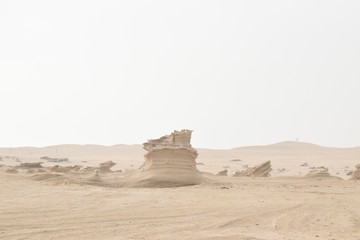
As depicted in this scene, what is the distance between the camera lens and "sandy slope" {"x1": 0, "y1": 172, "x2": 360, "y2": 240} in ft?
18.9

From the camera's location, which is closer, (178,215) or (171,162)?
(178,215)

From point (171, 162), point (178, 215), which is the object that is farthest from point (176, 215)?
point (171, 162)

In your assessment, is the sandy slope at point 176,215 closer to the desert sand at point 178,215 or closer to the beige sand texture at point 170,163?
the desert sand at point 178,215

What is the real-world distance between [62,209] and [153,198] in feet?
7.02

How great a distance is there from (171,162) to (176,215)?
685 cm

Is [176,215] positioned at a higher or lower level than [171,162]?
lower

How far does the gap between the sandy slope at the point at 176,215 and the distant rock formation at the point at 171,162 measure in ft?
9.62

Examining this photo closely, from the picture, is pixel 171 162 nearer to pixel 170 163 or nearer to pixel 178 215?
pixel 170 163

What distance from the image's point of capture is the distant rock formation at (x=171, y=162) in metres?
13.5

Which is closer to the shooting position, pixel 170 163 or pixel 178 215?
pixel 178 215

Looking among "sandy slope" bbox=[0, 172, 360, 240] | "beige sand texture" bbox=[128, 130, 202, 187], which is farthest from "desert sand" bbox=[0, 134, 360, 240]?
"beige sand texture" bbox=[128, 130, 202, 187]

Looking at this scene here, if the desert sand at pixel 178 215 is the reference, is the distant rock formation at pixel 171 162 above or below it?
above

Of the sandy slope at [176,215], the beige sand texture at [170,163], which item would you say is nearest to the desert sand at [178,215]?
the sandy slope at [176,215]

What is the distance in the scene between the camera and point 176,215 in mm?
7121
